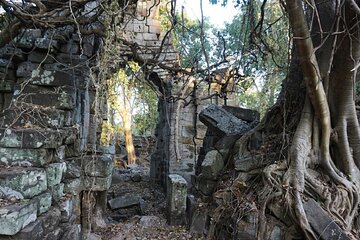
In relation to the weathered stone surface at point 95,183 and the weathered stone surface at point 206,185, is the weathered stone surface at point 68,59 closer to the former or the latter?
the weathered stone surface at point 95,183

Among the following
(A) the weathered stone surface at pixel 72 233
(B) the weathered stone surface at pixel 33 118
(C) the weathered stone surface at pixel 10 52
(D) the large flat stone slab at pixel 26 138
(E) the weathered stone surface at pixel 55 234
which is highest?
(C) the weathered stone surface at pixel 10 52

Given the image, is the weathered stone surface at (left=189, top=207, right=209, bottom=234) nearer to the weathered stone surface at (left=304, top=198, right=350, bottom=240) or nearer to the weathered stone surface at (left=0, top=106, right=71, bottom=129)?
the weathered stone surface at (left=304, top=198, right=350, bottom=240)

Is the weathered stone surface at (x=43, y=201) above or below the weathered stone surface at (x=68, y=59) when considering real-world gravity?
below

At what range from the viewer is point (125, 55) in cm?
625

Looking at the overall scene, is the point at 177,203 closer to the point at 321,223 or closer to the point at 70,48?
the point at 321,223

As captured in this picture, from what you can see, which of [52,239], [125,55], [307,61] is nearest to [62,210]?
[52,239]

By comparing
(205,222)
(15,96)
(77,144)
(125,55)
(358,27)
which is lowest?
(205,222)

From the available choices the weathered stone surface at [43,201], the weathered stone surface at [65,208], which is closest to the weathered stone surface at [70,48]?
the weathered stone surface at [65,208]

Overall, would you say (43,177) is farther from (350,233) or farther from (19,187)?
(350,233)

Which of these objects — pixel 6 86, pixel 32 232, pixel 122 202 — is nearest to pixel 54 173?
pixel 32 232

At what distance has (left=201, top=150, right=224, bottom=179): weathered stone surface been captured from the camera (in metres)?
4.32

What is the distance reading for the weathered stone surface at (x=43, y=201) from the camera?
2.63 meters

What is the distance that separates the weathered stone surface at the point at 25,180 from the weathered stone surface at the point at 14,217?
170 millimetres

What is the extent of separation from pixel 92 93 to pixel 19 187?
2.41 metres
